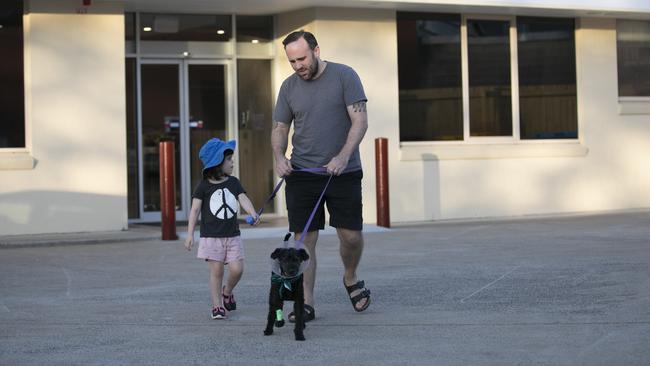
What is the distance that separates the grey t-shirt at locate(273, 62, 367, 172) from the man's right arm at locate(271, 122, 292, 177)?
0.37 feet

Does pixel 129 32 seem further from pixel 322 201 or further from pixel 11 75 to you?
pixel 322 201

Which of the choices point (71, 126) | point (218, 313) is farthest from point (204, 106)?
point (218, 313)

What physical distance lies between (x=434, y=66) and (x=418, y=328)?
31.6ft

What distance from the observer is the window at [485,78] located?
15.8 metres

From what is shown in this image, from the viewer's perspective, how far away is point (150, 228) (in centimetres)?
1445

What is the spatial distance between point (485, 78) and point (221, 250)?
981 centimetres

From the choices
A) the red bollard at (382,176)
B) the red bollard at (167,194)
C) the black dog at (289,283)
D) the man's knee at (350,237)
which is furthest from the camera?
the red bollard at (382,176)

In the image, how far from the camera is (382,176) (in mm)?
14234

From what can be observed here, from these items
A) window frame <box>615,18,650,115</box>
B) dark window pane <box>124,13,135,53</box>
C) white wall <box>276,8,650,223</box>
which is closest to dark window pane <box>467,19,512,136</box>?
white wall <box>276,8,650,223</box>

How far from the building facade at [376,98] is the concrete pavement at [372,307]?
2295 mm

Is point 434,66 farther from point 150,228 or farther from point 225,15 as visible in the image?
point 150,228

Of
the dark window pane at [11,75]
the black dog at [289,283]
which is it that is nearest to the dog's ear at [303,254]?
the black dog at [289,283]

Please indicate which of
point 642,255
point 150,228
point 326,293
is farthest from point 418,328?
point 150,228

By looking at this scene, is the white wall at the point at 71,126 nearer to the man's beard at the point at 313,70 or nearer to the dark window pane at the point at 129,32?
the dark window pane at the point at 129,32
